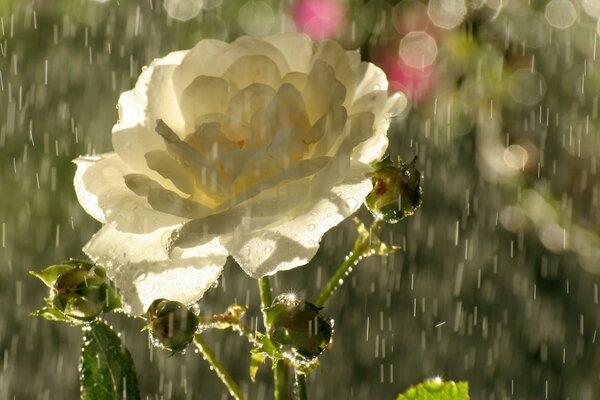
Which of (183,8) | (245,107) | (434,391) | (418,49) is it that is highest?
(183,8)

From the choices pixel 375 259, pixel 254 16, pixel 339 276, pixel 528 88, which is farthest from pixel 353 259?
pixel 375 259

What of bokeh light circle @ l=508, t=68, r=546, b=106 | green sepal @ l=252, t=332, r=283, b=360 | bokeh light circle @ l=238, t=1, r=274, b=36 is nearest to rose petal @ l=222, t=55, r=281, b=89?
green sepal @ l=252, t=332, r=283, b=360

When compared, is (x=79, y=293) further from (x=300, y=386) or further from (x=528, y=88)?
(x=528, y=88)

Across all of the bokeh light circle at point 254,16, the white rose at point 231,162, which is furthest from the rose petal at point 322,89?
the bokeh light circle at point 254,16

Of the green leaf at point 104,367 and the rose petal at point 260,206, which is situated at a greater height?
the rose petal at point 260,206

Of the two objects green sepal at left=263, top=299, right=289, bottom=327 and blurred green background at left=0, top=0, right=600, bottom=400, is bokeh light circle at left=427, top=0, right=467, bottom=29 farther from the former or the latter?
green sepal at left=263, top=299, right=289, bottom=327

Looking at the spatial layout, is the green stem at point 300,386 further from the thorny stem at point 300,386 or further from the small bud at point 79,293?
the small bud at point 79,293

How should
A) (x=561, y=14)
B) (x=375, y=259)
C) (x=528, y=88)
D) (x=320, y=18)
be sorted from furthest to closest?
1. (x=375, y=259)
2. (x=528, y=88)
3. (x=561, y=14)
4. (x=320, y=18)
